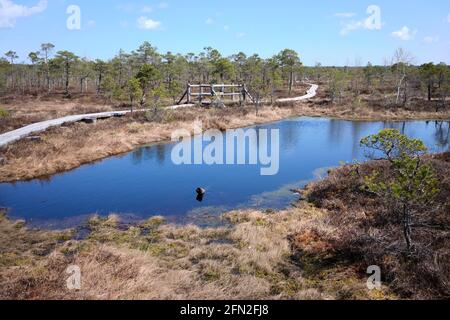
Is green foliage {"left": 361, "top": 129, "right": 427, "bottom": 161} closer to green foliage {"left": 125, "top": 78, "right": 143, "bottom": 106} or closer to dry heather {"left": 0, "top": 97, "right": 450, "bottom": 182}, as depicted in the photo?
dry heather {"left": 0, "top": 97, "right": 450, "bottom": 182}

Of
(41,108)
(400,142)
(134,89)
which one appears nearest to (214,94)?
(134,89)

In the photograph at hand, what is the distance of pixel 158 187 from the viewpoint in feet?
70.6

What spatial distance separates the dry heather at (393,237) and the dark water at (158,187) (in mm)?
3361

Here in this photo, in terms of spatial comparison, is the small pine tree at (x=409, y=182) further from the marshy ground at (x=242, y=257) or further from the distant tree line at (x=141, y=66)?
the distant tree line at (x=141, y=66)

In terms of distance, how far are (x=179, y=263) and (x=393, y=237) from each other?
7.09 meters

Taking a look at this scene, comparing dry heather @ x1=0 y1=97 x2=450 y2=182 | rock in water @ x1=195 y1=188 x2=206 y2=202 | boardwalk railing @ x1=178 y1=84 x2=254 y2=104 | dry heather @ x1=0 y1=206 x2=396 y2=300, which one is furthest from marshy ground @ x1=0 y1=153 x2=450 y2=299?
boardwalk railing @ x1=178 y1=84 x2=254 y2=104

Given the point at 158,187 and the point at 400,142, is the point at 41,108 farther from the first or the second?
the point at 400,142

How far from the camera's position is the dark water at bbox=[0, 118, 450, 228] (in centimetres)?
1759

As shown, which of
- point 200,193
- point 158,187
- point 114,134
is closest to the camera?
point 200,193

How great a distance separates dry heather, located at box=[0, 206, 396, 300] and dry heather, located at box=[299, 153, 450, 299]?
608mm

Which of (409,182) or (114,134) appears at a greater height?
(114,134)

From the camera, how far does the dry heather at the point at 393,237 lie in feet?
32.2
